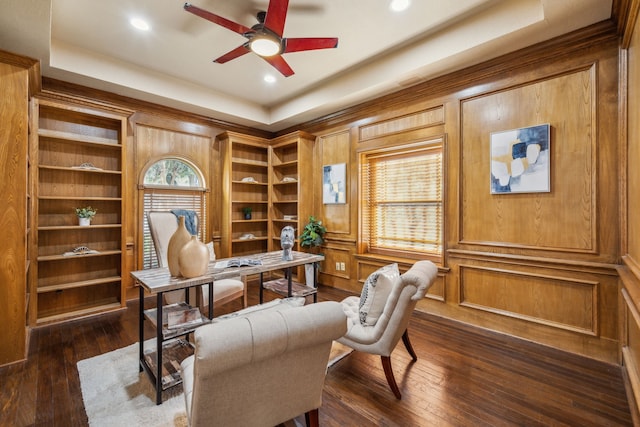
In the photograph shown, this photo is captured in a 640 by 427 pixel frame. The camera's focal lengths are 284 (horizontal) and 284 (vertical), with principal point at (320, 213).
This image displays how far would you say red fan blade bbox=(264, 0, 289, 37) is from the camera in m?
2.05

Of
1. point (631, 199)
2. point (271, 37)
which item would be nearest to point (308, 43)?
→ point (271, 37)

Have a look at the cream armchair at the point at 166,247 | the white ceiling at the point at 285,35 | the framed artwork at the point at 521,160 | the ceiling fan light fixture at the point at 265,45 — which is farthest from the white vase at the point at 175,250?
the framed artwork at the point at 521,160

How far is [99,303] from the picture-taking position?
3.60 meters

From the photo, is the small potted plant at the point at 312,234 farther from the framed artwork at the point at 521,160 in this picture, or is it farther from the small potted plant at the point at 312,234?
the framed artwork at the point at 521,160

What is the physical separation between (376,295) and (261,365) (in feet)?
3.46

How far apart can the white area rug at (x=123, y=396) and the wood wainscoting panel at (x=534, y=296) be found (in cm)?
165

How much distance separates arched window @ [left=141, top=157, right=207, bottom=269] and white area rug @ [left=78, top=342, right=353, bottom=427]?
1.93 metres

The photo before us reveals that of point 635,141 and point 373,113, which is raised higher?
point 373,113

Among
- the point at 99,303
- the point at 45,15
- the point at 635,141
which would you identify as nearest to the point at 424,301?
the point at 635,141

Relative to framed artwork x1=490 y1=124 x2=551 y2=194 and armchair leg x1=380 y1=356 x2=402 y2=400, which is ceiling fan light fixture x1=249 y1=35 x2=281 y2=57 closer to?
framed artwork x1=490 y1=124 x2=551 y2=194

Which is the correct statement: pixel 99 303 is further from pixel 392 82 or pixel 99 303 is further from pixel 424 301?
pixel 392 82

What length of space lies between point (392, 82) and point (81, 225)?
4.07 metres

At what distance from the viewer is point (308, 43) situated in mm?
2441

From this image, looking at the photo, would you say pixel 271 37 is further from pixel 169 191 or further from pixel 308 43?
pixel 169 191
